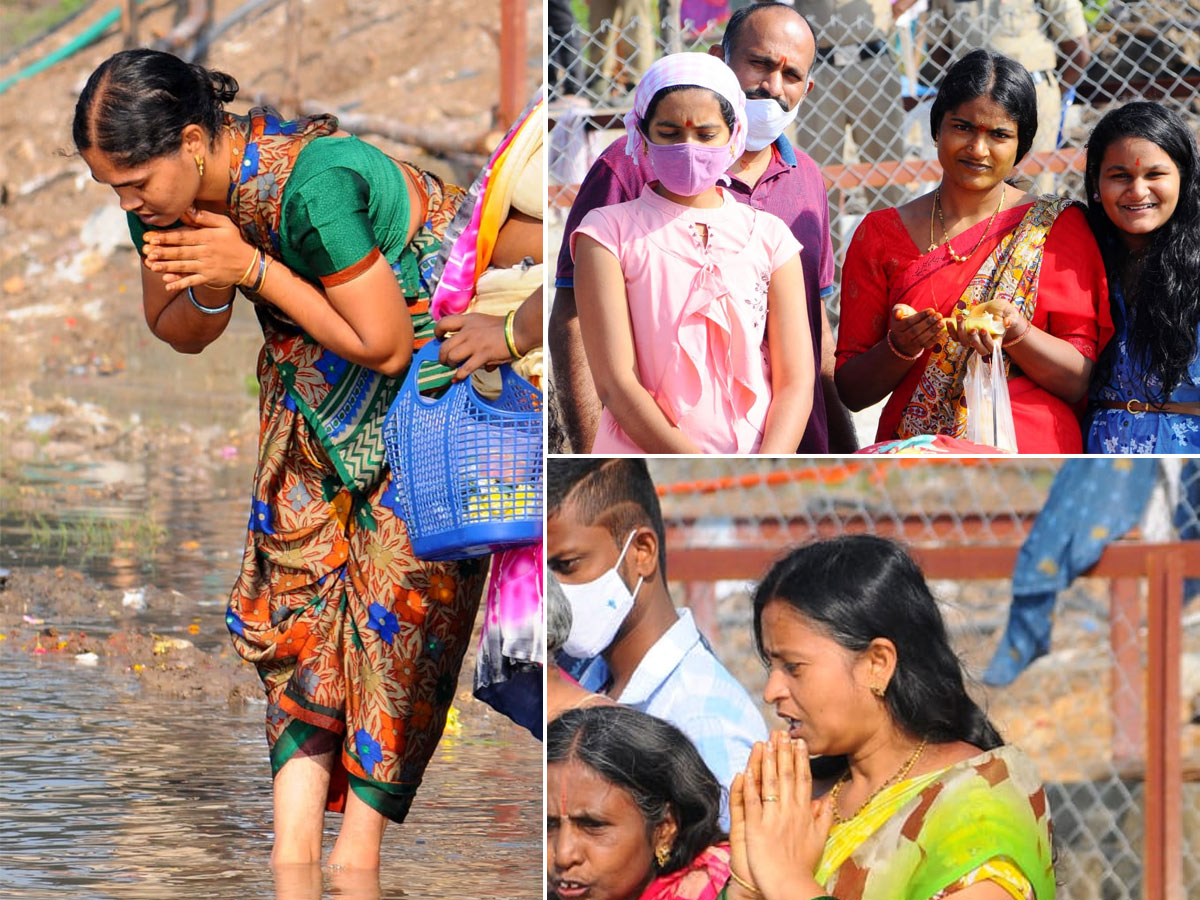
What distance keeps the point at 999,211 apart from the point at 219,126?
1574 millimetres

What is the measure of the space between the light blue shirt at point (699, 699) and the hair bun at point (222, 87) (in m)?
1.50

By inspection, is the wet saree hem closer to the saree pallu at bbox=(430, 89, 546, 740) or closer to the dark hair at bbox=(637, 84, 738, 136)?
the saree pallu at bbox=(430, 89, 546, 740)

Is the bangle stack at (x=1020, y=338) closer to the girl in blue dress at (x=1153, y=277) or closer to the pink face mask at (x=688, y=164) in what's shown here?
the girl in blue dress at (x=1153, y=277)

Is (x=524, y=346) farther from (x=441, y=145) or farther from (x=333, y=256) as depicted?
(x=441, y=145)

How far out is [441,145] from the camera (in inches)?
476

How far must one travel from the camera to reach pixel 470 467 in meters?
3.42

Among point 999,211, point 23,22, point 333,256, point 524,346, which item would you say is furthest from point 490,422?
point 23,22

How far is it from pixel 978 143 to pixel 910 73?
5.08 feet

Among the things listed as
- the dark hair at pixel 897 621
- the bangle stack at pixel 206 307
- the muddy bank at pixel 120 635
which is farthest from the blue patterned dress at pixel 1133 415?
the muddy bank at pixel 120 635

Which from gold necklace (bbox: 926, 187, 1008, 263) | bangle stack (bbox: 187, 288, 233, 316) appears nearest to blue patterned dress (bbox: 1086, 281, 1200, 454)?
gold necklace (bbox: 926, 187, 1008, 263)

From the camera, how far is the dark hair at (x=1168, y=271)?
3354 mm

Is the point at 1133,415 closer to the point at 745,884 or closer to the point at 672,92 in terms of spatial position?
the point at 672,92

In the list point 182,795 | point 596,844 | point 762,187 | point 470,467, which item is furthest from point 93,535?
point 596,844

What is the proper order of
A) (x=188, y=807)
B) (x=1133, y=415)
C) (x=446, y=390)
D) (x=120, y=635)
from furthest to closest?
(x=120, y=635) < (x=188, y=807) < (x=446, y=390) < (x=1133, y=415)
